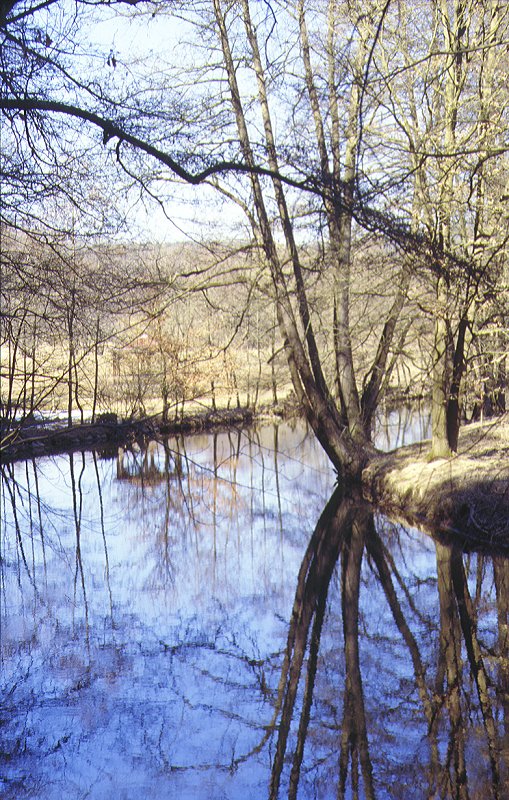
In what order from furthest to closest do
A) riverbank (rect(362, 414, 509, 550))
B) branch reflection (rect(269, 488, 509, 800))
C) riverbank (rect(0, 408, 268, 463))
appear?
1. riverbank (rect(0, 408, 268, 463))
2. riverbank (rect(362, 414, 509, 550))
3. branch reflection (rect(269, 488, 509, 800))

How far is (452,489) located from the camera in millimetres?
11867

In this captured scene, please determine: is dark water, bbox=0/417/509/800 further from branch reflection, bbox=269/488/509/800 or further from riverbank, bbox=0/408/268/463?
riverbank, bbox=0/408/268/463

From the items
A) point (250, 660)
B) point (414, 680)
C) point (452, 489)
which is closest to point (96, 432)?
point (452, 489)

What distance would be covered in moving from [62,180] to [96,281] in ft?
4.94

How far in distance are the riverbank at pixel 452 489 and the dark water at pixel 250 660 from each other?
0.40 m

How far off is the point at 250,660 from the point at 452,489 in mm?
5225

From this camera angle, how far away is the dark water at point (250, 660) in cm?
526

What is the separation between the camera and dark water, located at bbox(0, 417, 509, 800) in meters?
5.26

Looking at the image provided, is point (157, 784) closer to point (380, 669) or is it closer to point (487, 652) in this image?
point (380, 669)

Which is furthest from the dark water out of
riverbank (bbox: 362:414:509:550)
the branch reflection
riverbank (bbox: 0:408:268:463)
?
riverbank (bbox: 0:408:268:463)

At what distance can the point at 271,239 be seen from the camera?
1465 centimetres

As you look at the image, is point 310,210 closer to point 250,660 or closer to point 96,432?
point 250,660

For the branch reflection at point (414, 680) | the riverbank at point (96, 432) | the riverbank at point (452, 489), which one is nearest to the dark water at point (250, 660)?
the branch reflection at point (414, 680)

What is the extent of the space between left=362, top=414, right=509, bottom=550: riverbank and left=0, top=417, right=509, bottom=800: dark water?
0.40 m
